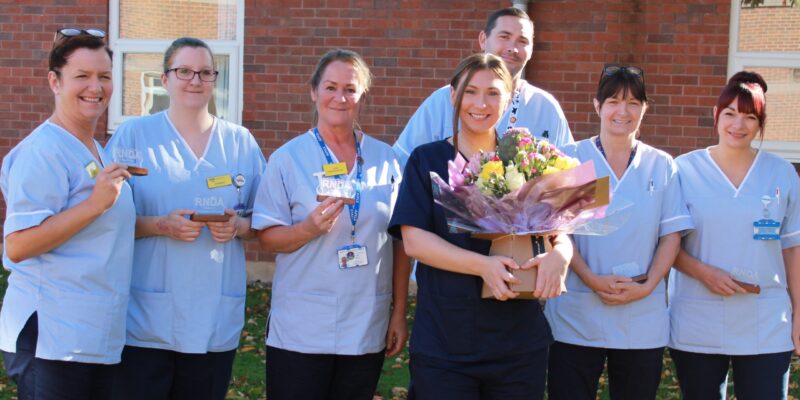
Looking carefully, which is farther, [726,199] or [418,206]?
[726,199]

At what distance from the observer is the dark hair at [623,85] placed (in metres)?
4.46

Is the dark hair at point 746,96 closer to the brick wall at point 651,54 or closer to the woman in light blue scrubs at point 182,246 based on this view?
the woman in light blue scrubs at point 182,246

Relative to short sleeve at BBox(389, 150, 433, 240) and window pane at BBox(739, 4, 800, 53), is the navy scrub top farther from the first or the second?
window pane at BBox(739, 4, 800, 53)

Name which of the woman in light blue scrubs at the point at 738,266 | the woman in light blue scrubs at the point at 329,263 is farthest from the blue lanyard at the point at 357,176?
the woman in light blue scrubs at the point at 738,266

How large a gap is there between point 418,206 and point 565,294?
3.64 ft

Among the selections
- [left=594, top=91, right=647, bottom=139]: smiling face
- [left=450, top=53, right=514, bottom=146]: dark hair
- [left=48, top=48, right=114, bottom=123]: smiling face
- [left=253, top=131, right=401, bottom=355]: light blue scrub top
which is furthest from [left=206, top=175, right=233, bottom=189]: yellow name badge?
[left=594, top=91, right=647, bottom=139]: smiling face

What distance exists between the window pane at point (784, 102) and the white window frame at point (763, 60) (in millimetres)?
69

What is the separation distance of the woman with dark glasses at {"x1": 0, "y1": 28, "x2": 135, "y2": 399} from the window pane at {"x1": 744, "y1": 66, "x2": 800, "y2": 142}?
670cm

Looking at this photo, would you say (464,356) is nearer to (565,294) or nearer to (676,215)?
(565,294)

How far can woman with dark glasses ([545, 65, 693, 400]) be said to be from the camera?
4.39 meters

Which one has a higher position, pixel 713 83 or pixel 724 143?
pixel 713 83

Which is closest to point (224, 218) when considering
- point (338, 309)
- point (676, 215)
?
point (338, 309)

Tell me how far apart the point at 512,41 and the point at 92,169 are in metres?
2.28

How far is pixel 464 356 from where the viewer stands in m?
3.69
